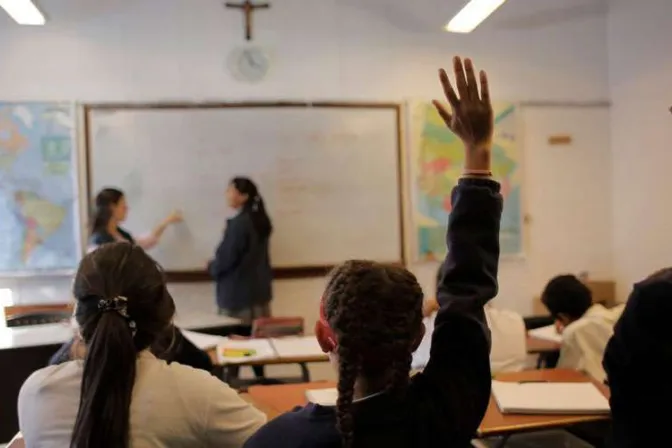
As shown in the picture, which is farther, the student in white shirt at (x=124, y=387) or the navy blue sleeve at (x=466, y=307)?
the student in white shirt at (x=124, y=387)

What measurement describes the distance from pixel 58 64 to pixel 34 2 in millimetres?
789

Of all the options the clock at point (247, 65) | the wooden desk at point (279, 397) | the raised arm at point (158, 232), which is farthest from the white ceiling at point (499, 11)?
the wooden desk at point (279, 397)

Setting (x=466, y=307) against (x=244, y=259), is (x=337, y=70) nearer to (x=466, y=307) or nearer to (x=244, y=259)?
(x=244, y=259)

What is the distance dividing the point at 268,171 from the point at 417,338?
4.11 metres

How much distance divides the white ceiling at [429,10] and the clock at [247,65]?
0.42 metres

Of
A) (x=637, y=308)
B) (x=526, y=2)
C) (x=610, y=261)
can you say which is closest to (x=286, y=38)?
(x=526, y=2)

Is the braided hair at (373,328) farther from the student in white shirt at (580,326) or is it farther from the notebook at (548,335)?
the notebook at (548,335)

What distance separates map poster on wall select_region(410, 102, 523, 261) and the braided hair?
4.33m

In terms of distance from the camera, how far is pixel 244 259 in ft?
15.7

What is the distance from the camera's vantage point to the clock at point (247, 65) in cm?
507

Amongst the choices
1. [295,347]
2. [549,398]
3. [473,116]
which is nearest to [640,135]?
[295,347]

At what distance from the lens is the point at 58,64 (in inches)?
193

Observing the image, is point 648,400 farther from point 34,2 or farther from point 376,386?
point 34,2

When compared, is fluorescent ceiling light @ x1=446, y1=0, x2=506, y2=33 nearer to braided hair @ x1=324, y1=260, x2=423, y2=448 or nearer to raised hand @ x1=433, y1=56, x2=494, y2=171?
raised hand @ x1=433, y1=56, x2=494, y2=171
